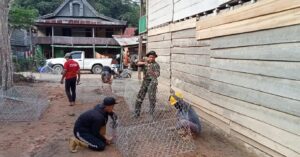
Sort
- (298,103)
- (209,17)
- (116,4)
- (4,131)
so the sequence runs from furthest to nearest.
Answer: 1. (116,4)
2. (209,17)
3. (4,131)
4. (298,103)

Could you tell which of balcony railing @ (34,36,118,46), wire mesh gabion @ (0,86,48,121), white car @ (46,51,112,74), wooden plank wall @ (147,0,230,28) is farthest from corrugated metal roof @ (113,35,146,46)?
wire mesh gabion @ (0,86,48,121)

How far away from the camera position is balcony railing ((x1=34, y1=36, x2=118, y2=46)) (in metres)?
32.6

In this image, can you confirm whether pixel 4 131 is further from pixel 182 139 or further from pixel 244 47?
pixel 244 47

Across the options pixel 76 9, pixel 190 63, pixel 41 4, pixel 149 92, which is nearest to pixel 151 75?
pixel 149 92

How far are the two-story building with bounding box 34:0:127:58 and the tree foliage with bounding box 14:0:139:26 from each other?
31.5 ft

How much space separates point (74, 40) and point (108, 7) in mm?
17495

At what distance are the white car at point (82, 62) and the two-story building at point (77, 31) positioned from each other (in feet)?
26.8

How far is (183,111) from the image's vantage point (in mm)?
6004

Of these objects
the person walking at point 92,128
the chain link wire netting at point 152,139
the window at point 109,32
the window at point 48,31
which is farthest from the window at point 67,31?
the person walking at point 92,128

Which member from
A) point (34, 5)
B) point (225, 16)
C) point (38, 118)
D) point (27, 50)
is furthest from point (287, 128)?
point (34, 5)

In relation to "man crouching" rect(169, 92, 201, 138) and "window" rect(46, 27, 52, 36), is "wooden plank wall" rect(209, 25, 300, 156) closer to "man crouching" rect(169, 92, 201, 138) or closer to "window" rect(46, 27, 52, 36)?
"man crouching" rect(169, 92, 201, 138)

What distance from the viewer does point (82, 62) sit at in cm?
2483

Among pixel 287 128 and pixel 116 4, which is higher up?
pixel 116 4

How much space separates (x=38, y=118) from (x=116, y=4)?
43.1 meters
